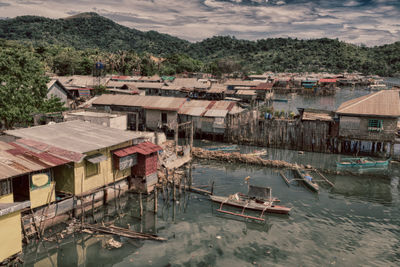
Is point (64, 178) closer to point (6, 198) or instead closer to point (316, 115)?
point (6, 198)

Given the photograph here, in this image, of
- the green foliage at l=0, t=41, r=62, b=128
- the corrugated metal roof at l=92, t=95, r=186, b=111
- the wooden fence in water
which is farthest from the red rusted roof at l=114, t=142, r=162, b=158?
the wooden fence in water

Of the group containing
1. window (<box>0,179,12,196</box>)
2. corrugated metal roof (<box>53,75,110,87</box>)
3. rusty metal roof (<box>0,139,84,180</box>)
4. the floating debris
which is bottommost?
the floating debris

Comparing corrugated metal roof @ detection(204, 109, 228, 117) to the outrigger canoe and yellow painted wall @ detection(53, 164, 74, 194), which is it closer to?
the outrigger canoe

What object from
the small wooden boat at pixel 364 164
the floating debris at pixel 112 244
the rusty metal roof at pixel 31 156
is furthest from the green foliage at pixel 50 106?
the small wooden boat at pixel 364 164

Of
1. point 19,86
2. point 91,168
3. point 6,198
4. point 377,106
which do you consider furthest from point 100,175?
point 377,106

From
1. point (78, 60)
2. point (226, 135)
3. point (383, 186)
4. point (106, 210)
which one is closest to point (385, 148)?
point (383, 186)

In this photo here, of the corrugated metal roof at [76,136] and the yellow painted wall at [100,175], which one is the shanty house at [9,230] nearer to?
the yellow painted wall at [100,175]
